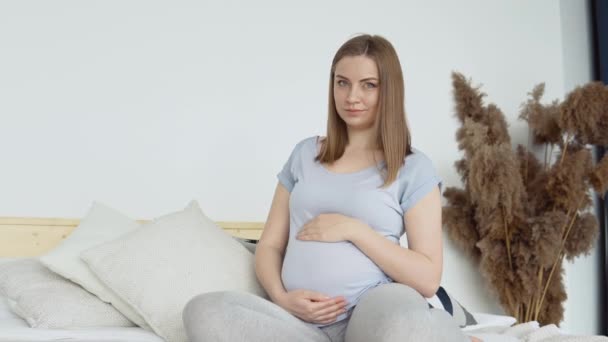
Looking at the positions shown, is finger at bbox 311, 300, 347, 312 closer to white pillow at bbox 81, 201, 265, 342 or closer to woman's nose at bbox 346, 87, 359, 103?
white pillow at bbox 81, 201, 265, 342

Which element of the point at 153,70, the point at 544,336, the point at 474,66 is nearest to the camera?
the point at 544,336

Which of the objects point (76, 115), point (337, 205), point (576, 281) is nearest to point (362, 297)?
point (337, 205)

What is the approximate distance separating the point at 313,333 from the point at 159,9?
168 cm

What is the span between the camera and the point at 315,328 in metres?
1.65

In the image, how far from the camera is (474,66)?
3.56m

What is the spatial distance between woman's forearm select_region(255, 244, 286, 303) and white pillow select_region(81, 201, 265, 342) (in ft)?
0.38

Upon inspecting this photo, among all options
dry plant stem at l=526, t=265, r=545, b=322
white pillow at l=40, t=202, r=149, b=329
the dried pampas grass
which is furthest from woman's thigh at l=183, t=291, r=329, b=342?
dry plant stem at l=526, t=265, r=545, b=322

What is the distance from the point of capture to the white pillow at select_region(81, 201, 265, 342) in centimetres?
190

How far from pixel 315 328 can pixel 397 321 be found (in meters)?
0.34

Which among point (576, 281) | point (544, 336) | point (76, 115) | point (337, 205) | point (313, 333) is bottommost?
point (576, 281)

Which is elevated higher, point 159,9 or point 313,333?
point 159,9

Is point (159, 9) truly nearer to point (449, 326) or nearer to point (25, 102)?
point (25, 102)

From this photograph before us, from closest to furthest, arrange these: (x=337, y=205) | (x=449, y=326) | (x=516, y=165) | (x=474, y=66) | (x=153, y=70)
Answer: (x=449, y=326) → (x=337, y=205) → (x=153, y=70) → (x=516, y=165) → (x=474, y=66)

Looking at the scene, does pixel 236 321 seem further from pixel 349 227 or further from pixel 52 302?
pixel 52 302
